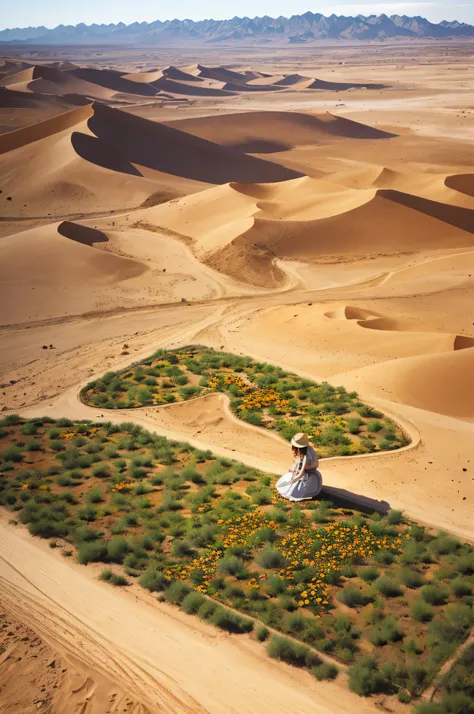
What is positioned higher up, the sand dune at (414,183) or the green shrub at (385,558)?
the sand dune at (414,183)

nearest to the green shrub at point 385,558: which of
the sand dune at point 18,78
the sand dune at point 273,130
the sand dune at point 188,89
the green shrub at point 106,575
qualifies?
the green shrub at point 106,575

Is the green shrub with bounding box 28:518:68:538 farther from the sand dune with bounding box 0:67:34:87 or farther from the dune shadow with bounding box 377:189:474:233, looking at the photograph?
the sand dune with bounding box 0:67:34:87

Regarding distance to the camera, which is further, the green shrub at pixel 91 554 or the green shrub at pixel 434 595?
the green shrub at pixel 91 554

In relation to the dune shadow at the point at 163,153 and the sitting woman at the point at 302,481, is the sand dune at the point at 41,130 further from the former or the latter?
the sitting woman at the point at 302,481

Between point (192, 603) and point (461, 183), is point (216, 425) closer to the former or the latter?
point (192, 603)

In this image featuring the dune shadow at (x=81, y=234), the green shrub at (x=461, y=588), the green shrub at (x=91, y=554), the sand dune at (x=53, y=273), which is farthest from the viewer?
the dune shadow at (x=81, y=234)

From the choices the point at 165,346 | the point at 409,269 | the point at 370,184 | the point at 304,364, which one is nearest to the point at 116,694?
the point at 304,364

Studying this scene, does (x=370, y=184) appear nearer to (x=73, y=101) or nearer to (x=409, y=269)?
(x=409, y=269)
